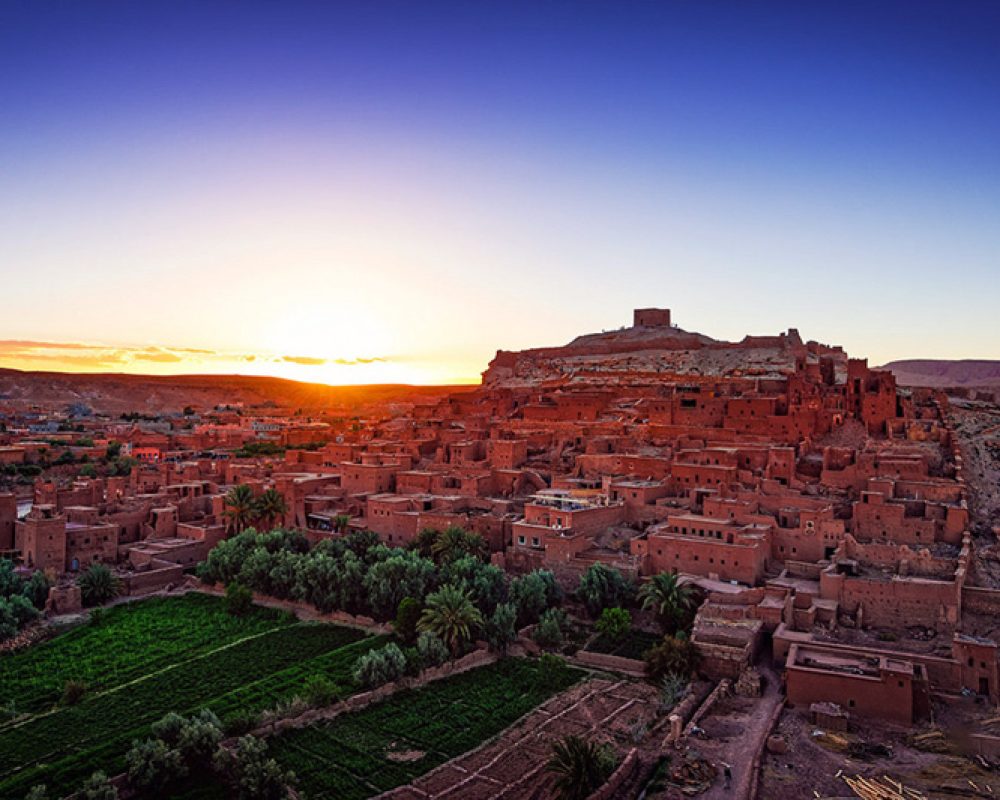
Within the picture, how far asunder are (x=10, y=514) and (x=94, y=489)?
4.27 meters

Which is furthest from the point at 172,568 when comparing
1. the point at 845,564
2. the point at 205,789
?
the point at 845,564

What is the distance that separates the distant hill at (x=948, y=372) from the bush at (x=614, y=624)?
72720 millimetres

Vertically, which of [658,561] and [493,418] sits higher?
[493,418]

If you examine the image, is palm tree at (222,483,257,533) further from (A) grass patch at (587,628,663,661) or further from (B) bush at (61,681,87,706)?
(A) grass patch at (587,628,663,661)

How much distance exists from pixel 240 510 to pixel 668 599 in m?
14.9

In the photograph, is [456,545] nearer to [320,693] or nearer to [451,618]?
[451,618]

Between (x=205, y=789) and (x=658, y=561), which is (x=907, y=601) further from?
(x=205, y=789)

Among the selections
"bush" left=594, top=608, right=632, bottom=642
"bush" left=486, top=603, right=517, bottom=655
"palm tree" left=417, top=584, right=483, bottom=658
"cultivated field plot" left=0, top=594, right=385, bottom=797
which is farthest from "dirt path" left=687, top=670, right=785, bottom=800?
"cultivated field plot" left=0, top=594, right=385, bottom=797

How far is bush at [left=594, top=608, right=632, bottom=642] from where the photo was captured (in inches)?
784

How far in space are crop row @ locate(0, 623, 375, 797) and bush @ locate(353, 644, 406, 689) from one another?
5.19ft

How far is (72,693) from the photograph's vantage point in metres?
17.3

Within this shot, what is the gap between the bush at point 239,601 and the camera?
74.7 ft

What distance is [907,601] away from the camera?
1855cm

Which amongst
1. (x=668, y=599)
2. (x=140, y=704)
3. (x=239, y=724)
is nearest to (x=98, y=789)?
(x=239, y=724)
